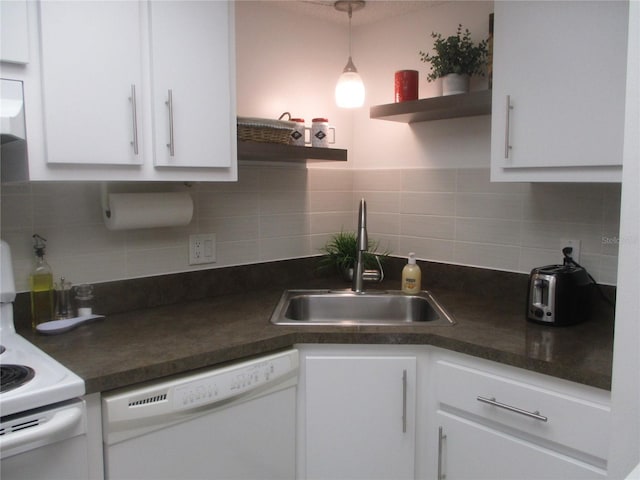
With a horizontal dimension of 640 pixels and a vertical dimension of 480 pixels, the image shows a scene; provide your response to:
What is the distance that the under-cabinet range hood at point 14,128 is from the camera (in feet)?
4.26

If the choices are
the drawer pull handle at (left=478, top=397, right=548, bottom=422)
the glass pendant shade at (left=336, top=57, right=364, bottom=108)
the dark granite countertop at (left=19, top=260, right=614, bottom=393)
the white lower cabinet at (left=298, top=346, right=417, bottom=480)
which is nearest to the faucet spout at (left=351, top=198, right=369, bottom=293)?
the dark granite countertop at (left=19, top=260, right=614, bottom=393)

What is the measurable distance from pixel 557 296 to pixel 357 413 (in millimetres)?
747

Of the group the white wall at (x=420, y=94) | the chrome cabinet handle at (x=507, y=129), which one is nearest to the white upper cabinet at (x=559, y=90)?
the chrome cabinet handle at (x=507, y=129)

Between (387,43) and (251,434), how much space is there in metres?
1.81

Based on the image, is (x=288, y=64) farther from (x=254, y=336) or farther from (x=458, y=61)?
(x=254, y=336)

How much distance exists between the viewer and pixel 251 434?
1.55 m

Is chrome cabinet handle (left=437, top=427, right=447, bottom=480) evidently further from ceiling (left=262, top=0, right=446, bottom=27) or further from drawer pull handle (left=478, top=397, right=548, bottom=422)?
ceiling (left=262, top=0, right=446, bottom=27)

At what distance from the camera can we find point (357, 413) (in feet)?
5.57

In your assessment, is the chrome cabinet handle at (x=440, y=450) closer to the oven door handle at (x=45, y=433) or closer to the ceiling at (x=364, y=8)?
the oven door handle at (x=45, y=433)

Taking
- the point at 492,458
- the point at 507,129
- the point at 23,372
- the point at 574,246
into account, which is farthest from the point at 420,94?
the point at 23,372

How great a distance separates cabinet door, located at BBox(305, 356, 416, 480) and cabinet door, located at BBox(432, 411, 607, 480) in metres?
0.12

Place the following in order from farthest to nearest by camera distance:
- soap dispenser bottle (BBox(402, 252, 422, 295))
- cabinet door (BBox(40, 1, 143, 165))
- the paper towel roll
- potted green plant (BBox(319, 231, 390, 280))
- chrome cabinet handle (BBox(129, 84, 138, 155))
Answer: potted green plant (BBox(319, 231, 390, 280))
soap dispenser bottle (BBox(402, 252, 422, 295))
the paper towel roll
chrome cabinet handle (BBox(129, 84, 138, 155))
cabinet door (BBox(40, 1, 143, 165))

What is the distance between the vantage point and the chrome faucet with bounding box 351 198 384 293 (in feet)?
6.92

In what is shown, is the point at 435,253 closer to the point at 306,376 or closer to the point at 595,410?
the point at 306,376
